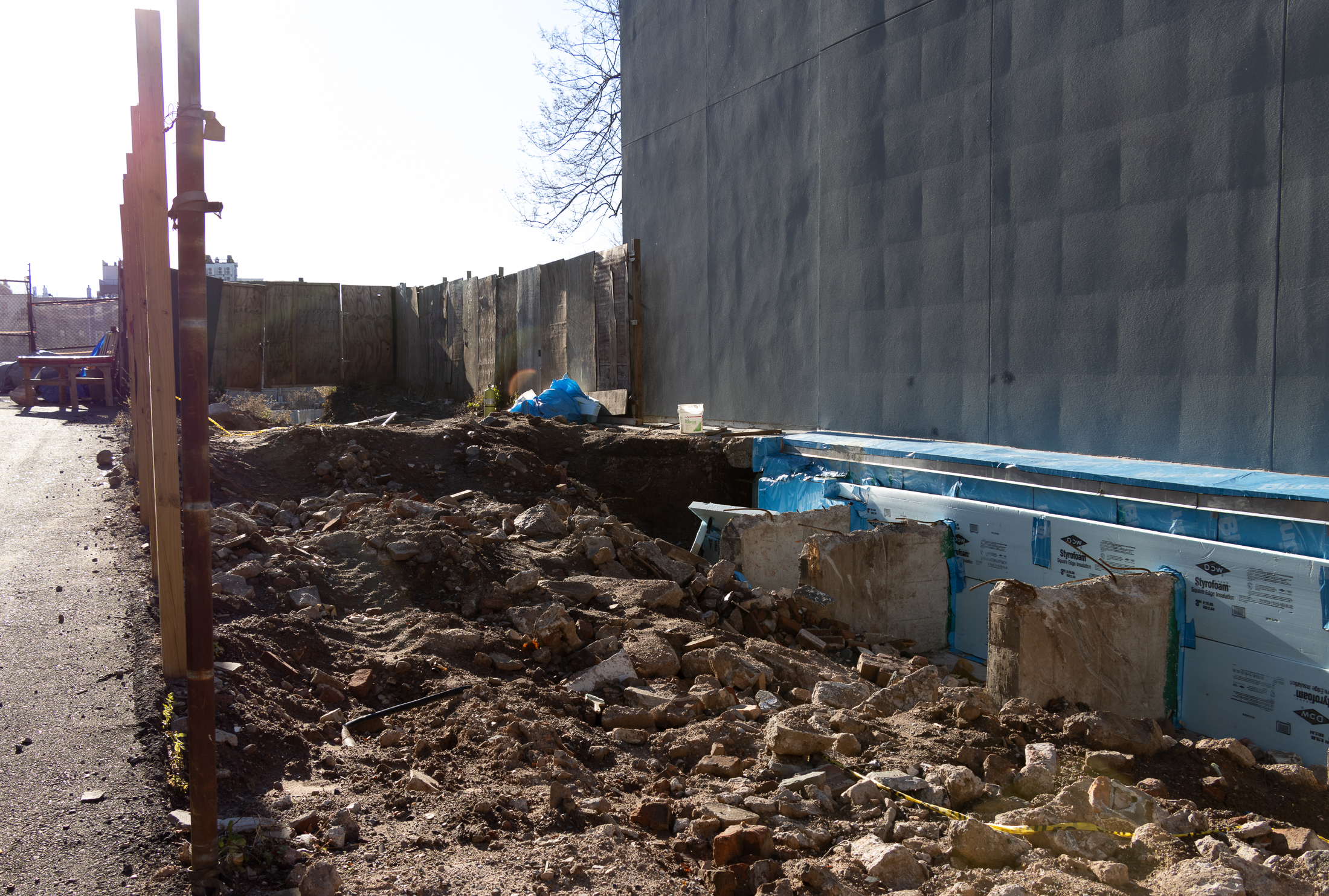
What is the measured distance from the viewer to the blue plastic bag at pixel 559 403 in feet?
37.7

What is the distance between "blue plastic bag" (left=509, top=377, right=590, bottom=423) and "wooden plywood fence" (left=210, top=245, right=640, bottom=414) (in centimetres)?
65

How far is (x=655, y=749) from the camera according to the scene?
4.08 m

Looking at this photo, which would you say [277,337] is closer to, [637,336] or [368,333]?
[368,333]

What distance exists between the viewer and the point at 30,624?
417 centimetres

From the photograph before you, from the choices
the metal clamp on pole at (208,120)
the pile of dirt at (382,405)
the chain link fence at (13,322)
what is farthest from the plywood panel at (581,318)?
the chain link fence at (13,322)

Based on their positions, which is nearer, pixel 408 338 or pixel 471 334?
pixel 471 334

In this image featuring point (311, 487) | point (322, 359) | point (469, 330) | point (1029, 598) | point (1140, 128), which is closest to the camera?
point (1029, 598)

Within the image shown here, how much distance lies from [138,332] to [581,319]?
8094 mm

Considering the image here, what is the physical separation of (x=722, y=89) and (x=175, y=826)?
9.74 m

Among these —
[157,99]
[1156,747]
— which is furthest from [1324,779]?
[157,99]

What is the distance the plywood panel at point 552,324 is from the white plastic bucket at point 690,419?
146 inches

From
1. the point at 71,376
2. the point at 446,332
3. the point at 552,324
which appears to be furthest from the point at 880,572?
the point at 71,376

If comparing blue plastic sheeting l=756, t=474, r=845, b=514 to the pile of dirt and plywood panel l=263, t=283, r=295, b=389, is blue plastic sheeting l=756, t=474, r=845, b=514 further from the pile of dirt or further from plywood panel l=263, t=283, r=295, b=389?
plywood panel l=263, t=283, r=295, b=389

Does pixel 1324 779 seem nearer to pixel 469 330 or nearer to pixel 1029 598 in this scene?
pixel 1029 598
